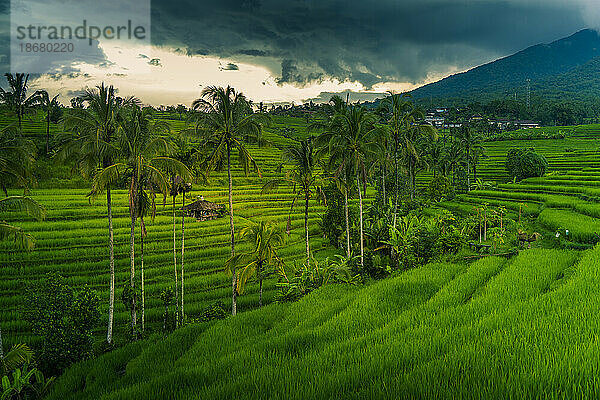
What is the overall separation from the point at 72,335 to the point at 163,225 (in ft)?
58.1

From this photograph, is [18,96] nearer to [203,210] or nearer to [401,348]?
[203,210]

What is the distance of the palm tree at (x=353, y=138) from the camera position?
1675 centimetres

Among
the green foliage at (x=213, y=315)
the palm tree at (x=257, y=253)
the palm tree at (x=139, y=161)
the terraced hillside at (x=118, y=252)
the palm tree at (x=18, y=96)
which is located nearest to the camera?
the palm tree at (x=139, y=161)

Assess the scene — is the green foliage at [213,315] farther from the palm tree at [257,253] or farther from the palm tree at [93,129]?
the palm tree at [93,129]

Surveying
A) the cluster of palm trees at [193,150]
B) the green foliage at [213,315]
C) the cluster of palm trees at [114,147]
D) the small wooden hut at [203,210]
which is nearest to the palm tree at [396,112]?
the cluster of palm trees at [193,150]

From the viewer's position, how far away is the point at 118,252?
24.1 metres

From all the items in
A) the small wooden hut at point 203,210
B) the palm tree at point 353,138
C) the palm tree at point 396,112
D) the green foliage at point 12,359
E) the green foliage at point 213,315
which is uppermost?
the palm tree at point 396,112

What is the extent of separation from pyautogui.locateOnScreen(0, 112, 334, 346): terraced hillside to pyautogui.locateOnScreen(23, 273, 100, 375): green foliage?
310 cm

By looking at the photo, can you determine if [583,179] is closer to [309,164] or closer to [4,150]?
[309,164]

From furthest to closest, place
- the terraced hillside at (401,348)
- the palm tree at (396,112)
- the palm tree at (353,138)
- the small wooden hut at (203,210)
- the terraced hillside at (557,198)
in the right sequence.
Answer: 1. the small wooden hut at (203,210)
2. the palm tree at (396,112)
3. the terraced hillside at (557,198)
4. the palm tree at (353,138)
5. the terraced hillside at (401,348)

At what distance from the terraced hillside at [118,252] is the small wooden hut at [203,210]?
0.94m

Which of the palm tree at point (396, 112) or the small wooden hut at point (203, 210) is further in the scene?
the small wooden hut at point (203, 210)

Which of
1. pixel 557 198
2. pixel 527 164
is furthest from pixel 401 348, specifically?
pixel 527 164

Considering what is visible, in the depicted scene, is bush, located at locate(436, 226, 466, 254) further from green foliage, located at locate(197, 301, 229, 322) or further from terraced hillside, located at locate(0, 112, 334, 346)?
green foliage, located at locate(197, 301, 229, 322)
